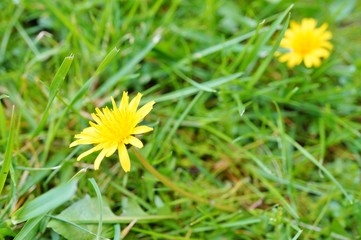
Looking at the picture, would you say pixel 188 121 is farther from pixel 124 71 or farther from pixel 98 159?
pixel 98 159

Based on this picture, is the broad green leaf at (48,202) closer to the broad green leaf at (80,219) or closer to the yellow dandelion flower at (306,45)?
the broad green leaf at (80,219)

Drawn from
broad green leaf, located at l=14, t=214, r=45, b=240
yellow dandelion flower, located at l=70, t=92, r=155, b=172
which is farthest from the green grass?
yellow dandelion flower, located at l=70, t=92, r=155, b=172

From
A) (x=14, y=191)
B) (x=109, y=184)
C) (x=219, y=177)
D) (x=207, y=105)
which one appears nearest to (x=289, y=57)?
(x=207, y=105)

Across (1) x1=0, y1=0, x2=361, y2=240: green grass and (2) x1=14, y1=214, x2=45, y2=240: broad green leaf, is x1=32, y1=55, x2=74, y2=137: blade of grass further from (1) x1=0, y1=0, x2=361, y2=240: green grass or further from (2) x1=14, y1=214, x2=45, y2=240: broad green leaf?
(2) x1=14, y1=214, x2=45, y2=240: broad green leaf

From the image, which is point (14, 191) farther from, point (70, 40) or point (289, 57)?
point (289, 57)

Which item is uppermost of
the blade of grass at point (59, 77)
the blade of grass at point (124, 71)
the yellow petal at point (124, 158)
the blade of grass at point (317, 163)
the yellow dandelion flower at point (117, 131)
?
the blade of grass at point (124, 71)

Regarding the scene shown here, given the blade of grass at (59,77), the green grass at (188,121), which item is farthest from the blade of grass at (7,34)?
the blade of grass at (59,77)
